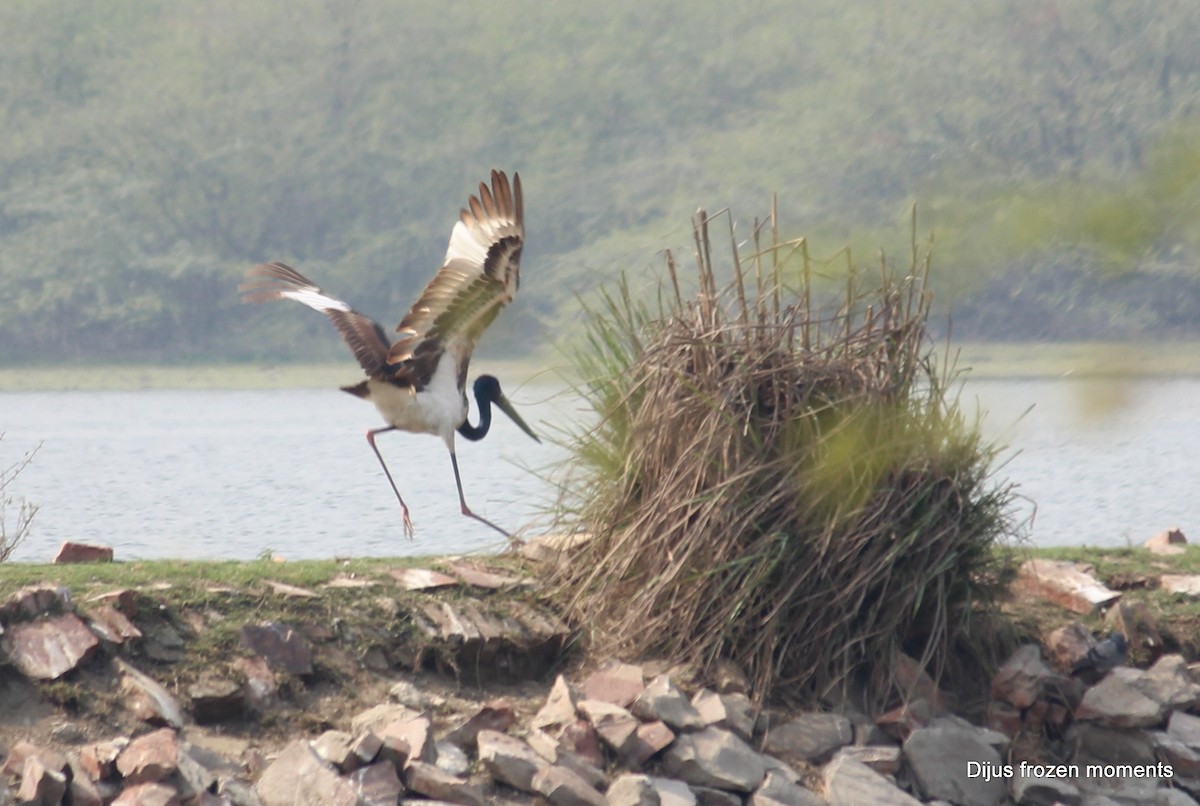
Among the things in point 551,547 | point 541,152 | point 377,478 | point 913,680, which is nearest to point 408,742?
point 551,547

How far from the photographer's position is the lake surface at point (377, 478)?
234 cm

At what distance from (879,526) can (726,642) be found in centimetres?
69

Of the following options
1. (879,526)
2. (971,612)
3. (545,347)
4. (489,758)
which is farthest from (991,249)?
(545,347)

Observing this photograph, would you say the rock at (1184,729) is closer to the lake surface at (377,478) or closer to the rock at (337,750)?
the lake surface at (377,478)

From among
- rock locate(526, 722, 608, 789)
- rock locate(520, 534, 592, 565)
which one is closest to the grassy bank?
rock locate(526, 722, 608, 789)

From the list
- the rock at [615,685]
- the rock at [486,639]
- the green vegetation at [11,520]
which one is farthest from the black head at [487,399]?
the rock at [615,685]

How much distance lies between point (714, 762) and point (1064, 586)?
2.03 meters

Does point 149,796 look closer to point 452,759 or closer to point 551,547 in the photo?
point 452,759

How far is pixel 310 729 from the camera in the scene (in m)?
4.56

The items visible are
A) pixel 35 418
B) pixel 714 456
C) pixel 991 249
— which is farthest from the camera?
pixel 35 418

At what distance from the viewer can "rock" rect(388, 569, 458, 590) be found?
17.5 feet

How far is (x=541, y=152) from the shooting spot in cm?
2536

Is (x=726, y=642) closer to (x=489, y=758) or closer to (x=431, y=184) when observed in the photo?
(x=489, y=758)

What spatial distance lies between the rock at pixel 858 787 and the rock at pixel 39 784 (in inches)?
92.7
